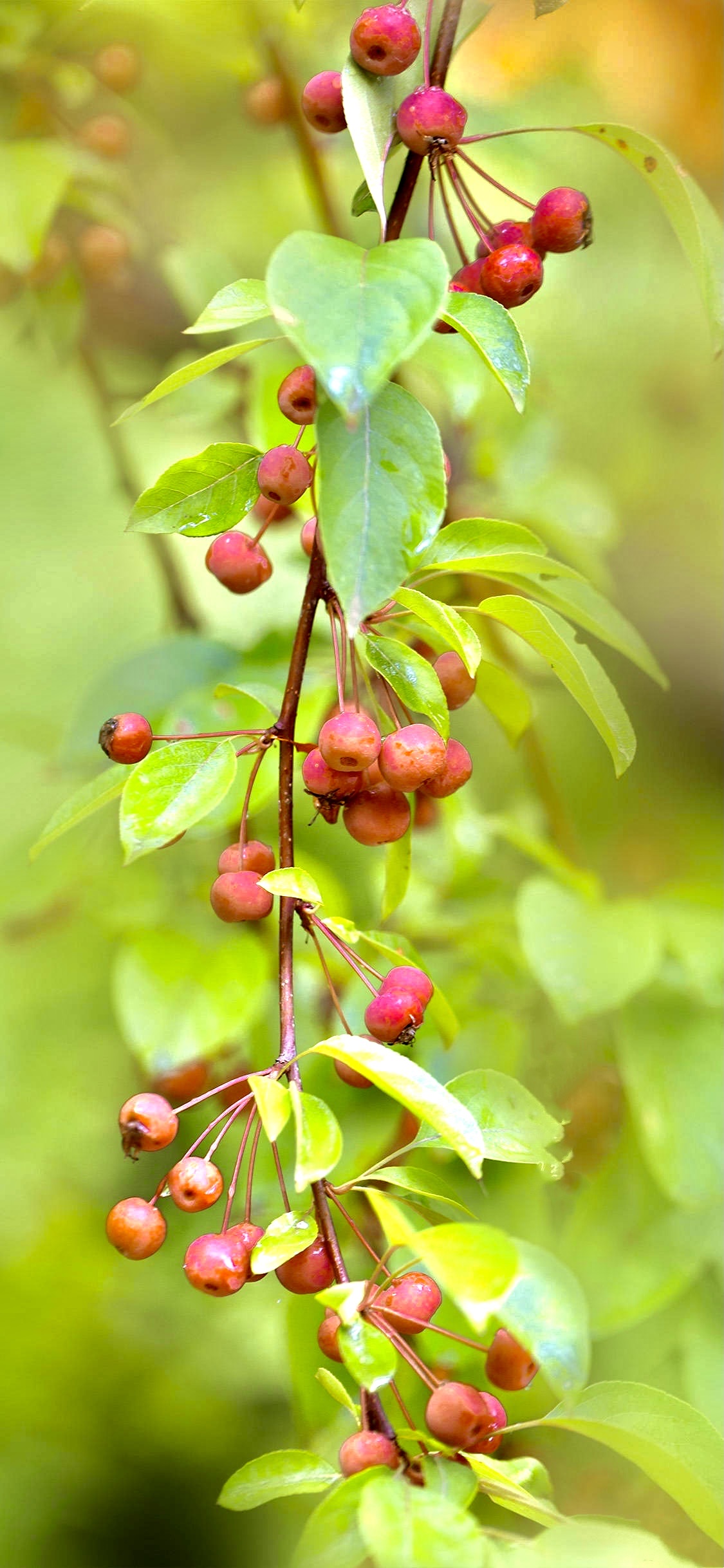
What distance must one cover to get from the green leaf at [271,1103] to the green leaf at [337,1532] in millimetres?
124

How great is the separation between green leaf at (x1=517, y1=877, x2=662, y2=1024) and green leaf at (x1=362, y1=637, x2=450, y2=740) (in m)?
0.32

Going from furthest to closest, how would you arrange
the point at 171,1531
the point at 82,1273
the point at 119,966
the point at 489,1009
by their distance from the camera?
the point at 82,1273
the point at 171,1531
the point at 489,1009
the point at 119,966

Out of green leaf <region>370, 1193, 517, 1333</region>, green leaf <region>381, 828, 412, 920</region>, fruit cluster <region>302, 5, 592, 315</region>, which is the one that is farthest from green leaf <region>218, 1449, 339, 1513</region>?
fruit cluster <region>302, 5, 592, 315</region>

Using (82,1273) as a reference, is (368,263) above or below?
above

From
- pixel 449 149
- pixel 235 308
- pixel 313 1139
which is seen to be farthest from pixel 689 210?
pixel 313 1139

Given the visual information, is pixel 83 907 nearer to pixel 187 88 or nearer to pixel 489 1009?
pixel 489 1009

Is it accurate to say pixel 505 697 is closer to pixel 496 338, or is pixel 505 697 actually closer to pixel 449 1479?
pixel 496 338

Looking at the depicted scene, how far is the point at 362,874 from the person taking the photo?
0.87 metres

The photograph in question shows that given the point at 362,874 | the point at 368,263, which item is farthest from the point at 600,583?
the point at 368,263

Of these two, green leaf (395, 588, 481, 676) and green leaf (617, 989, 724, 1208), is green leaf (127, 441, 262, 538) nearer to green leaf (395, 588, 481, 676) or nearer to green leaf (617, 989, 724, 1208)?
green leaf (395, 588, 481, 676)

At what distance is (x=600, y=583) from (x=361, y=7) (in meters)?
0.58

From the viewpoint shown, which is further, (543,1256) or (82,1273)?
(82,1273)

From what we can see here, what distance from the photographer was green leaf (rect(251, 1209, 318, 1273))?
0.41 m

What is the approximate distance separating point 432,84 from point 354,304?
230mm
